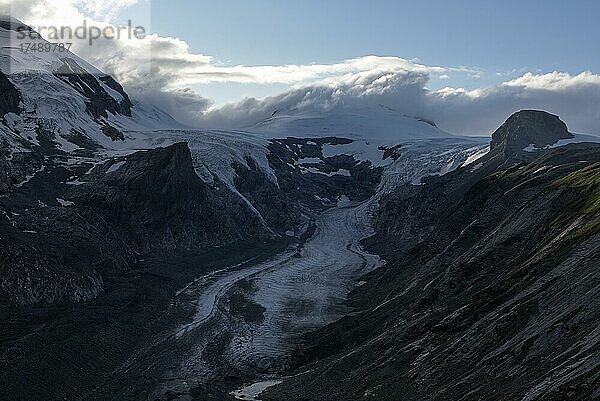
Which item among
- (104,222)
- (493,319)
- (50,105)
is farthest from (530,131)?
(493,319)

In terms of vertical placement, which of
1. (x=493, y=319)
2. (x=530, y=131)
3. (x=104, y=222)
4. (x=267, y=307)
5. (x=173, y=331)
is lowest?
(x=267, y=307)

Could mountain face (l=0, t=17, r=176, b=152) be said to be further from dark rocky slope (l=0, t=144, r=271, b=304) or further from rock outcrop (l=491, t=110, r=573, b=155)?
rock outcrop (l=491, t=110, r=573, b=155)

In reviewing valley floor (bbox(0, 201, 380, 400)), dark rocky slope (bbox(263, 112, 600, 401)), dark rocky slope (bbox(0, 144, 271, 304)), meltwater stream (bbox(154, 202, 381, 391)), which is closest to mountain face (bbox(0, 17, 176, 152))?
dark rocky slope (bbox(0, 144, 271, 304))

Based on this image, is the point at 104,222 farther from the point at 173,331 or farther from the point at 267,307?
the point at 173,331

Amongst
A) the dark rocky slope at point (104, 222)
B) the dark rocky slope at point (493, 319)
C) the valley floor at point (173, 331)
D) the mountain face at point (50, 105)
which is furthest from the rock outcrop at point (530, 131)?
the mountain face at point (50, 105)

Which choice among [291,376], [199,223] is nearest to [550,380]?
[291,376]

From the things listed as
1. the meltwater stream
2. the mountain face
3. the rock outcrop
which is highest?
the mountain face

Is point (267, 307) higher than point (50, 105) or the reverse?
the reverse

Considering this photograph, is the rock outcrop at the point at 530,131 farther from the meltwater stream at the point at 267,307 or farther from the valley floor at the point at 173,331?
the valley floor at the point at 173,331
